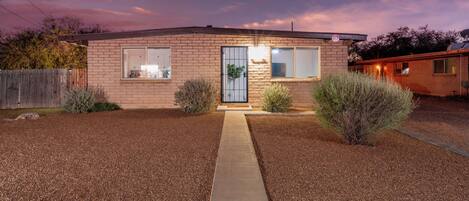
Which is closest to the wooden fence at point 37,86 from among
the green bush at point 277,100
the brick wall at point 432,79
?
the green bush at point 277,100

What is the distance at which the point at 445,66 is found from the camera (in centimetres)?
2436

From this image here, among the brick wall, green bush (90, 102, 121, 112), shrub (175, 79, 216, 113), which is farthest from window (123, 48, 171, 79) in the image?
the brick wall

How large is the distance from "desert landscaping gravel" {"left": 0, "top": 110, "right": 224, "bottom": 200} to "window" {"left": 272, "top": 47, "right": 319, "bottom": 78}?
534cm

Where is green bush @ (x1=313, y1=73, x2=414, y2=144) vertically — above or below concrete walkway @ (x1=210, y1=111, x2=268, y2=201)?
above

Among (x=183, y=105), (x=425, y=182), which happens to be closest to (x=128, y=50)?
(x=183, y=105)

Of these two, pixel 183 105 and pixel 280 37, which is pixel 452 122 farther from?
pixel 183 105

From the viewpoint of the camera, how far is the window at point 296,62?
16.5 meters

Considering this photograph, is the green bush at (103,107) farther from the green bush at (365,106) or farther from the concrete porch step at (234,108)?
the green bush at (365,106)

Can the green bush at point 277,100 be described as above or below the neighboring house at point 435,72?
below

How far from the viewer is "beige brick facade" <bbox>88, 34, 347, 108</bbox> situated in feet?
53.1

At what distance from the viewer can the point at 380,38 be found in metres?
53.3

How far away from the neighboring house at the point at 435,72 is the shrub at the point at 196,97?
14078 mm

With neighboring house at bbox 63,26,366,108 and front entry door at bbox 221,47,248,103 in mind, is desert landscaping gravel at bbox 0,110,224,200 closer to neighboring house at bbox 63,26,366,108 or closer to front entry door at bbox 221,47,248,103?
neighboring house at bbox 63,26,366,108

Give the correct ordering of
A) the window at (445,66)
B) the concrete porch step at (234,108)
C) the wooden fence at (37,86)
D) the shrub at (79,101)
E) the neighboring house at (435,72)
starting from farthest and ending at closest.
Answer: the window at (445,66), the neighboring house at (435,72), the wooden fence at (37,86), the concrete porch step at (234,108), the shrub at (79,101)
